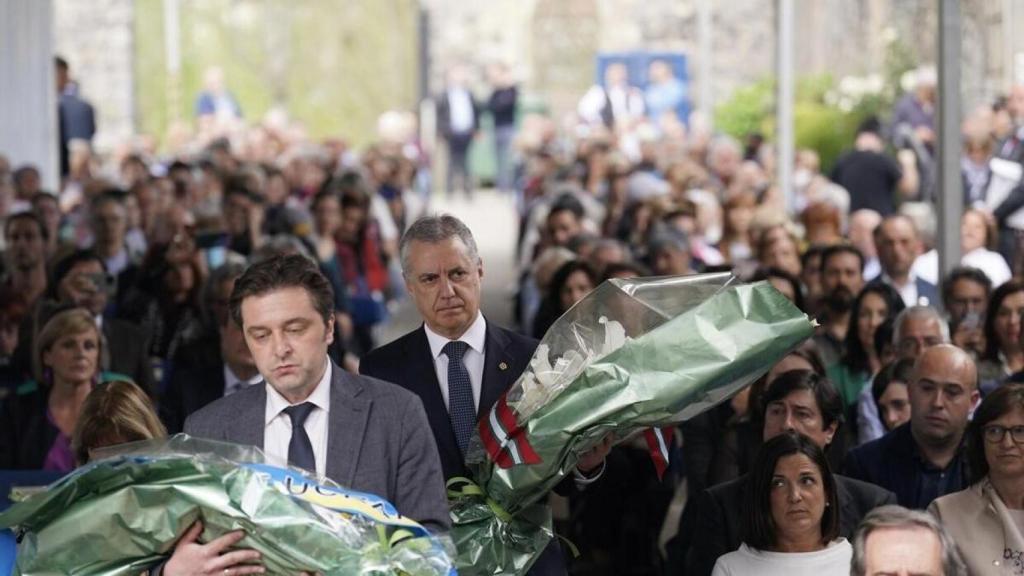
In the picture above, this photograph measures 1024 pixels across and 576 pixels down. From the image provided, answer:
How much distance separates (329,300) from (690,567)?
2807mm

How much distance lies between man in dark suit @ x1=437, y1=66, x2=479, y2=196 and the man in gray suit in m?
35.3

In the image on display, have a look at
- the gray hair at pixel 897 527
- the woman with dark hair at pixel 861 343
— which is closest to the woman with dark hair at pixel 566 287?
the woman with dark hair at pixel 861 343

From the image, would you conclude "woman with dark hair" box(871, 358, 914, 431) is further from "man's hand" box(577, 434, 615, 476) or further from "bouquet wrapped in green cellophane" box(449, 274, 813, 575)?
"bouquet wrapped in green cellophane" box(449, 274, 813, 575)

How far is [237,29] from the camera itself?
160 ft

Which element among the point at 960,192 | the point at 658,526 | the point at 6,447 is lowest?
the point at 658,526

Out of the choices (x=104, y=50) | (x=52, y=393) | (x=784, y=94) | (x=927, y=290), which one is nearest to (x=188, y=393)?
(x=52, y=393)

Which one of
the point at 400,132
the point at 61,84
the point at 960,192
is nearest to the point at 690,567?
the point at 960,192

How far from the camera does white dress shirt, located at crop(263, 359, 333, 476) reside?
563 centimetres

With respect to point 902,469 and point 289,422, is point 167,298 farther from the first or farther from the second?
point 289,422

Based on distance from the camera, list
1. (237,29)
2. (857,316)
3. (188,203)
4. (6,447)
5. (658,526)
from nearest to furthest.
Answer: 1. (6,447)
2. (658,526)
3. (857,316)
4. (188,203)
5. (237,29)

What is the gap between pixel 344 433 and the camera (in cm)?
559

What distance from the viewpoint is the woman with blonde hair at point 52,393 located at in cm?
949

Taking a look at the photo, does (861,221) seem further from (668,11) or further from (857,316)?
(668,11)

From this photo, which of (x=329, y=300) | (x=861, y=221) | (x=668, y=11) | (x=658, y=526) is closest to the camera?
(x=329, y=300)
